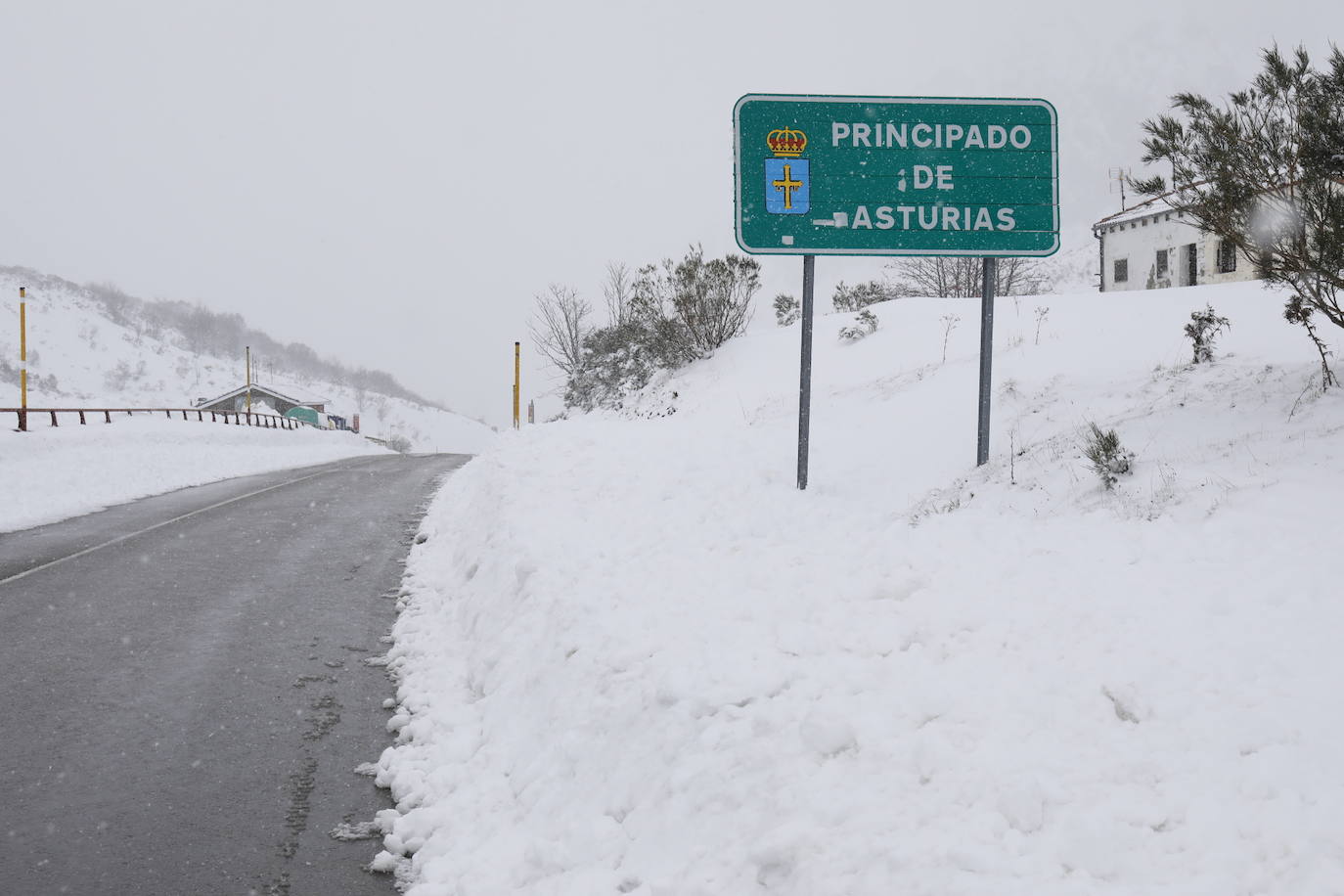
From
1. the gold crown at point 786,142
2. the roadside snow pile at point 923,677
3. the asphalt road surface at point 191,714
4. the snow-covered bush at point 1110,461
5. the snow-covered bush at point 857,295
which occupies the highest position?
the snow-covered bush at point 857,295

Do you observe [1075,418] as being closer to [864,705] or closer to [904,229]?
[904,229]

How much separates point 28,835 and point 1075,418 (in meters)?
8.18

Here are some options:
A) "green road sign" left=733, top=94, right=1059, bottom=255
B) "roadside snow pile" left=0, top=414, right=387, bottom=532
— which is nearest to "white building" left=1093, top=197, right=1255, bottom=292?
"green road sign" left=733, top=94, right=1059, bottom=255

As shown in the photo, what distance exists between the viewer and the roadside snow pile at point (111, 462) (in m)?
15.3

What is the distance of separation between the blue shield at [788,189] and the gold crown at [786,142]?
0.23 feet

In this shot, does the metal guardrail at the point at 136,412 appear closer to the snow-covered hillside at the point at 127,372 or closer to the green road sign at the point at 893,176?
the green road sign at the point at 893,176

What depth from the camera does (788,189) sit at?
772 centimetres

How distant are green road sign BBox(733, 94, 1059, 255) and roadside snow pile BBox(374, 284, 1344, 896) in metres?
2.08

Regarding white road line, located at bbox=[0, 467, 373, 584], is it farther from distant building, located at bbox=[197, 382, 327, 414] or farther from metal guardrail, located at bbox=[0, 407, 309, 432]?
distant building, located at bbox=[197, 382, 327, 414]

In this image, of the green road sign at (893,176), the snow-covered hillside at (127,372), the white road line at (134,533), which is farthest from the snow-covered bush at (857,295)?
the snow-covered hillside at (127,372)

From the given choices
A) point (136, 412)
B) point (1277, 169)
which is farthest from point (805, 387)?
point (136, 412)

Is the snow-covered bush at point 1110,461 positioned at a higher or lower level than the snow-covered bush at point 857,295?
lower

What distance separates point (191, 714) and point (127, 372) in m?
132

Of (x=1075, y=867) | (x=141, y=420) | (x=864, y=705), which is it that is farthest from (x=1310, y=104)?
(x=141, y=420)
